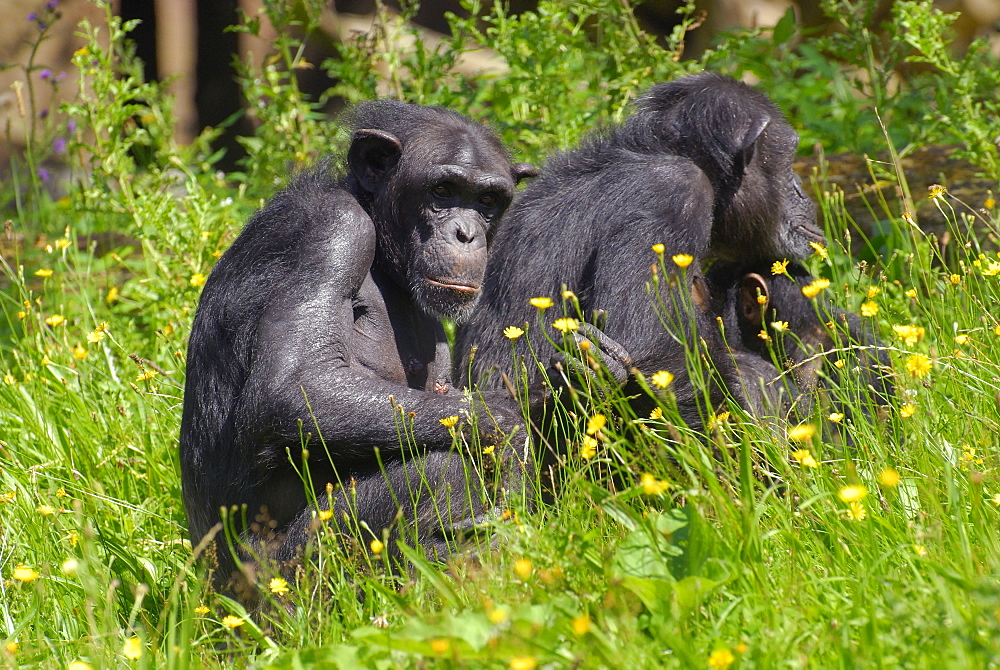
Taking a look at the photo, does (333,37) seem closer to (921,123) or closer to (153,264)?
(153,264)

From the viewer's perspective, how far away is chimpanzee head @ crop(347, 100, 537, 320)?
4.07 meters

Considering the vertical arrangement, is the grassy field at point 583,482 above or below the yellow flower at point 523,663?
below

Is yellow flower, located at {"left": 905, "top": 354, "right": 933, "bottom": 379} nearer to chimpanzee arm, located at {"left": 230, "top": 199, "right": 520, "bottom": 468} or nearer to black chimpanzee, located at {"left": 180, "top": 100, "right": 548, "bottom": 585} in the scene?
black chimpanzee, located at {"left": 180, "top": 100, "right": 548, "bottom": 585}

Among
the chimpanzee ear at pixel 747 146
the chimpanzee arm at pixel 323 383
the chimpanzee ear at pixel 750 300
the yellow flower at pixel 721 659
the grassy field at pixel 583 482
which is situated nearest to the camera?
the yellow flower at pixel 721 659

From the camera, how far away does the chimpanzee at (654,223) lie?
14.7ft

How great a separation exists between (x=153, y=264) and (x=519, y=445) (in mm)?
3205

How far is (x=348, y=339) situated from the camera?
3736 millimetres

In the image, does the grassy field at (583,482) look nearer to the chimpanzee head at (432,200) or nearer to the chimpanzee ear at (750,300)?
the chimpanzee ear at (750,300)

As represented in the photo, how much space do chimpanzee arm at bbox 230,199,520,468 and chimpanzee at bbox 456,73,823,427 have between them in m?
0.72

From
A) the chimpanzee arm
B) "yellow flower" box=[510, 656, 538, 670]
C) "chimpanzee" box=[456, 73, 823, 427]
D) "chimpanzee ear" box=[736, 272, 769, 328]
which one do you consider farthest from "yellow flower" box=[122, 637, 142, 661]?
"chimpanzee ear" box=[736, 272, 769, 328]

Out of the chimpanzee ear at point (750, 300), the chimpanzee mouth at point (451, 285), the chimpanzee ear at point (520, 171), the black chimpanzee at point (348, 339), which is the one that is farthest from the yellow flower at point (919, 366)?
the chimpanzee ear at point (750, 300)

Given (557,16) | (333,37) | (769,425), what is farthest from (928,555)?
(333,37)

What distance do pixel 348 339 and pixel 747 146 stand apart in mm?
2247

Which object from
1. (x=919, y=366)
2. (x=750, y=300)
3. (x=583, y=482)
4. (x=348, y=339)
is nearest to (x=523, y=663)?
(x=583, y=482)
